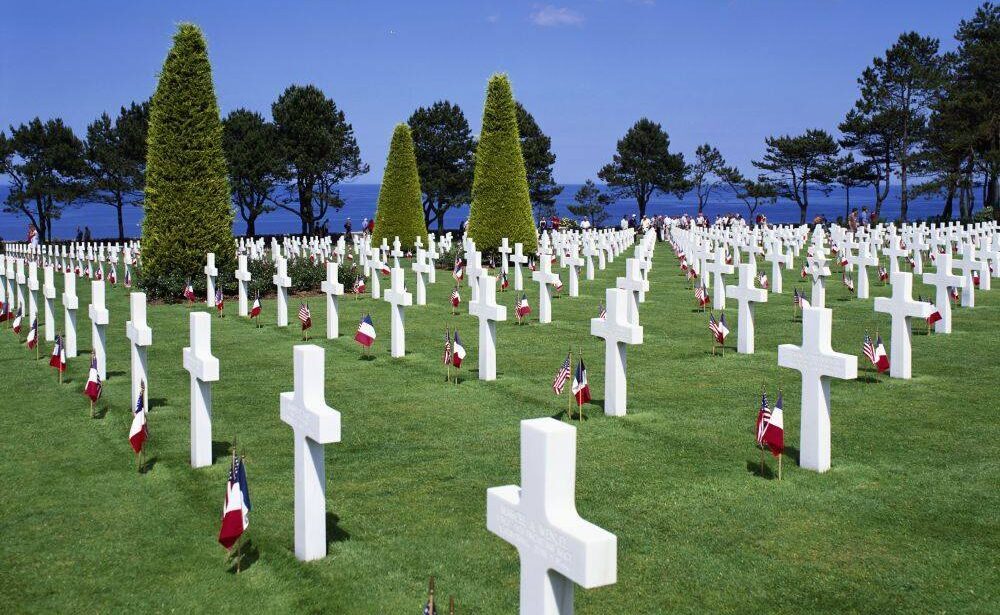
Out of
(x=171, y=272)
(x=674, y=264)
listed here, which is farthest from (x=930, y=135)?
(x=171, y=272)

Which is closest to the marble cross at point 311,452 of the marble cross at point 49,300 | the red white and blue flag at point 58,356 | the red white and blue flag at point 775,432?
the red white and blue flag at point 775,432

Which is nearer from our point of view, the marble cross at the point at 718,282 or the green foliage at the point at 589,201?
the marble cross at the point at 718,282

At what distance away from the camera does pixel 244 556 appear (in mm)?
5781

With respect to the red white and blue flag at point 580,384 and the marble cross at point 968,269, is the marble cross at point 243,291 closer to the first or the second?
the red white and blue flag at point 580,384

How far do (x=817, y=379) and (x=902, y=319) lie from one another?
400 centimetres

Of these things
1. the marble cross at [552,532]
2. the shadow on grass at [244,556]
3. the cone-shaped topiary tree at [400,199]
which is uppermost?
the cone-shaped topiary tree at [400,199]

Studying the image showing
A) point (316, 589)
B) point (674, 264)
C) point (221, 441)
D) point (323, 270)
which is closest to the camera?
point (316, 589)

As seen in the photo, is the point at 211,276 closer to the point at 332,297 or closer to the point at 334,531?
the point at 332,297

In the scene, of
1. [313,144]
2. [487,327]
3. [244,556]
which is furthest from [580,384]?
[313,144]

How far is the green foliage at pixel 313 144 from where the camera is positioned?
49750 mm

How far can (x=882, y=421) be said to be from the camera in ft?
28.6

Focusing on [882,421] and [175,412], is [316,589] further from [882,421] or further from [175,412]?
[882,421]

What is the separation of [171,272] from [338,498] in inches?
634

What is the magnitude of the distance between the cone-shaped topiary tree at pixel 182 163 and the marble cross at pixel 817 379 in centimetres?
1698
